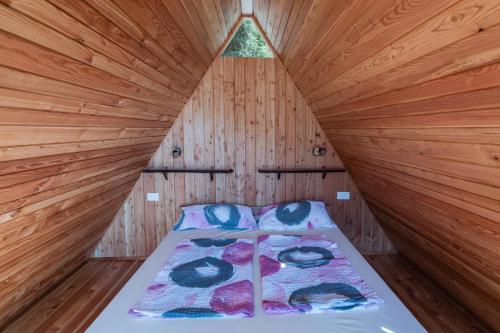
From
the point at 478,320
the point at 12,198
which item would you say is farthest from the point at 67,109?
the point at 478,320

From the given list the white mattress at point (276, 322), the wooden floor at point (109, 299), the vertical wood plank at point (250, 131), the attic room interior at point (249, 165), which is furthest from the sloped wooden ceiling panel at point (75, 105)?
the white mattress at point (276, 322)

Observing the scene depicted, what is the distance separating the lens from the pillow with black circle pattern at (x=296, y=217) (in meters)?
2.59

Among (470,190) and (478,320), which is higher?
(470,190)

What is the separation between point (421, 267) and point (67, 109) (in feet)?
10.1

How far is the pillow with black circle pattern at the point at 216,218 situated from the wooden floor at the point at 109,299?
32.7 inches

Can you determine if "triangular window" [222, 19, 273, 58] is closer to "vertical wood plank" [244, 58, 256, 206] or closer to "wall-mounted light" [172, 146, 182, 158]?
"vertical wood plank" [244, 58, 256, 206]

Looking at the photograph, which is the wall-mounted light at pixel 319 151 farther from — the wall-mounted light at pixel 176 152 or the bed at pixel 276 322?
the bed at pixel 276 322

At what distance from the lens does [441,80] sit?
36.3 inches

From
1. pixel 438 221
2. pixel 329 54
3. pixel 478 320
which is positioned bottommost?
pixel 478 320

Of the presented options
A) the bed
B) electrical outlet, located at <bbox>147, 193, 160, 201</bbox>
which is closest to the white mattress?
the bed

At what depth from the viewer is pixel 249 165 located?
291 cm

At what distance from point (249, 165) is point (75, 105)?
190cm

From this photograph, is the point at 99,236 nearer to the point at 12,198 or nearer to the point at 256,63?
the point at 12,198

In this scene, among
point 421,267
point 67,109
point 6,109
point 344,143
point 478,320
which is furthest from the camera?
point 421,267
